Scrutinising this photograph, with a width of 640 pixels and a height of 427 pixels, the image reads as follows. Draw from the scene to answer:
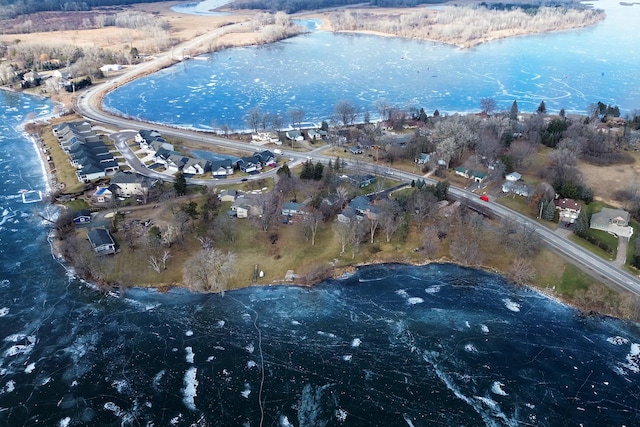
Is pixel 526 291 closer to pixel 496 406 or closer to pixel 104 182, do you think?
pixel 496 406

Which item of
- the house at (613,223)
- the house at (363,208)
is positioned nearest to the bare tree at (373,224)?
the house at (363,208)

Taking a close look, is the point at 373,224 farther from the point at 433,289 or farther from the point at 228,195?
the point at 228,195

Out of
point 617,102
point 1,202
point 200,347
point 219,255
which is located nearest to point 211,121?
point 1,202

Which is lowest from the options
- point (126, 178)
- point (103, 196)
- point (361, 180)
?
point (361, 180)

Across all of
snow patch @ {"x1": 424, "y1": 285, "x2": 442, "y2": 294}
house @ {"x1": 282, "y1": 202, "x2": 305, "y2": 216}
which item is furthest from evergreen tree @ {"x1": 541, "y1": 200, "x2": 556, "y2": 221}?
house @ {"x1": 282, "y1": 202, "x2": 305, "y2": 216}

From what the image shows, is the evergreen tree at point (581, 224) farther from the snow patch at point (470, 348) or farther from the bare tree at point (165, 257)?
the bare tree at point (165, 257)

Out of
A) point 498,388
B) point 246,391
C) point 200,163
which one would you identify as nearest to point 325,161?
point 200,163
